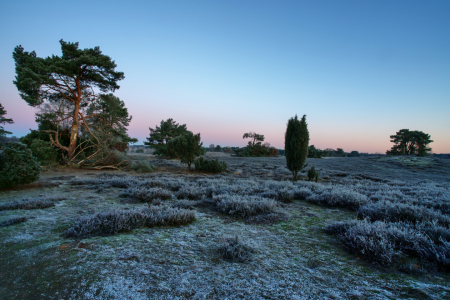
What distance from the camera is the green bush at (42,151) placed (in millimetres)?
13719

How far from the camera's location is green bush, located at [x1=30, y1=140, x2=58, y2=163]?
45.0 ft

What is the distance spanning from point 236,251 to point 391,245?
6.33 feet

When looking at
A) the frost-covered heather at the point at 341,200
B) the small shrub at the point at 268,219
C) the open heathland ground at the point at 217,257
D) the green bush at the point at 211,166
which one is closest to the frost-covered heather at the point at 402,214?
the open heathland ground at the point at 217,257

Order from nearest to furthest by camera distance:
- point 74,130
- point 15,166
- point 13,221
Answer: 1. point 13,221
2. point 15,166
3. point 74,130

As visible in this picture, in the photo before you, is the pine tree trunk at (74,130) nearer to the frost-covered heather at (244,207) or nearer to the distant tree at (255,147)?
the frost-covered heather at (244,207)

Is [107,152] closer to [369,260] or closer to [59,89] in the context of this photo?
[59,89]

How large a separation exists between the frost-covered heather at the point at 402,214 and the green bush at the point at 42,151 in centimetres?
1907

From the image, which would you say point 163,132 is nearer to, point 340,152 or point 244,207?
point 244,207

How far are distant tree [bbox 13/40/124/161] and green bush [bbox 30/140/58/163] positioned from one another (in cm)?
122

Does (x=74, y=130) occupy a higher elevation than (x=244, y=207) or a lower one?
higher

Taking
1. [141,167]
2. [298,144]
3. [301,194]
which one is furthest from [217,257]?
[141,167]

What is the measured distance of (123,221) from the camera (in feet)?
10.3

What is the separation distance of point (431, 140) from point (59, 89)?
56.8 meters

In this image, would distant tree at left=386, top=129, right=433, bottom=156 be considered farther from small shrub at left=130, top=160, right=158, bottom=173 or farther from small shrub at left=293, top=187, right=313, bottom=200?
small shrub at left=130, top=160, right=158, bottom=173
